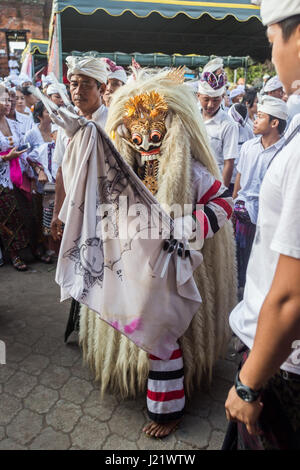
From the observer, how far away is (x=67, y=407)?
222 cm

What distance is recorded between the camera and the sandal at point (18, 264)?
4371 mm

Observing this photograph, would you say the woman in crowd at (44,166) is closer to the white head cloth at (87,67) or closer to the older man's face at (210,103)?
the white head cloth at (87,67)

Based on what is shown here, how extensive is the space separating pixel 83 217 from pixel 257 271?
1.02 m

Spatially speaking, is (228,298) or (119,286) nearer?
(119,286)

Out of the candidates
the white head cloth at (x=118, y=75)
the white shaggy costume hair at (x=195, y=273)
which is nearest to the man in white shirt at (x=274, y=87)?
the white head cloth at (x=118, y=75)

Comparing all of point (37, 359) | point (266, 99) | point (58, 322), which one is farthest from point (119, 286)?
point (266, 99)

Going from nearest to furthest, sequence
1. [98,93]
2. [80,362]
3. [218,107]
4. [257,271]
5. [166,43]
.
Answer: [257,271], [80,362], [98,93], [218,107], [166,43]

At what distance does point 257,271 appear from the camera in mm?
1117

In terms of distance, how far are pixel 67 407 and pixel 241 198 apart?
85.1 inches

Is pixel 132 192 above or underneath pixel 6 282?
above

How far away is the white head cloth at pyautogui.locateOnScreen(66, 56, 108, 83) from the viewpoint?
2.82 meters

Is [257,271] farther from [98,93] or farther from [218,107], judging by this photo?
[218,107]

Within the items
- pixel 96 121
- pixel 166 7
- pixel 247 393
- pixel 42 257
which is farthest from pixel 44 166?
pixel 166 7

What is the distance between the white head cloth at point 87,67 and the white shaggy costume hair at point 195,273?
2.70 feet
